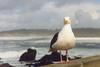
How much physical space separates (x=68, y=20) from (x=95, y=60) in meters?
1.99

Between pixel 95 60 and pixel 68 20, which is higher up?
pixel 68 20

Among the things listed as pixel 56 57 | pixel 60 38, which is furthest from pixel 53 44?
pixel 56 57

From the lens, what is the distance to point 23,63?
35406mm

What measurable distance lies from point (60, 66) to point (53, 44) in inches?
81.9

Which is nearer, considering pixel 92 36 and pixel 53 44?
pixel 53 44

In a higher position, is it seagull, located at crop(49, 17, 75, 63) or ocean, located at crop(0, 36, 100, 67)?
seagull, located at crop(49, 17, 75, 63)

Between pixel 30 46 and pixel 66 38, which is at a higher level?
pixel 66 38

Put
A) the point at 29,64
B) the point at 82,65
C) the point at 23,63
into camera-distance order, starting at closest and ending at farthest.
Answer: the point at 82,65
the point at 29,64
the point at 23,63

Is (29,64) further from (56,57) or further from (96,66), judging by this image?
(96,66)

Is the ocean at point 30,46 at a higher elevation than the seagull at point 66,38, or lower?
lower

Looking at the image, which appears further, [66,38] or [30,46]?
[30,46]

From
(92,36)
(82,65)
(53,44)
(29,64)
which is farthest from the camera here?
(92,36)

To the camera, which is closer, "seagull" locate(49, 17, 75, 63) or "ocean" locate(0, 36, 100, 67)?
"seagull" locate(49, 17, 75, 63)

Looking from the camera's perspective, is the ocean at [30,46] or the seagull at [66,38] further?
the ocean at [30,46]
